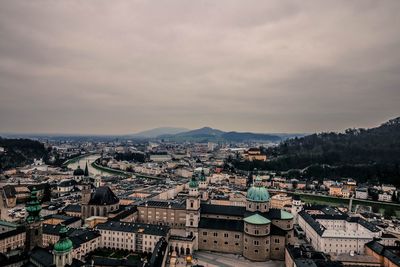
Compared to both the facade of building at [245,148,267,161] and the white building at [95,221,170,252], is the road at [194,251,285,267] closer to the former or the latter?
the white building at [95,221,170,252]

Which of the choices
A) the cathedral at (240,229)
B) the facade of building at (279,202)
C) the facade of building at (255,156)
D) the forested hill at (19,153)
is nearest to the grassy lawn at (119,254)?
the cathedral at (240,229)

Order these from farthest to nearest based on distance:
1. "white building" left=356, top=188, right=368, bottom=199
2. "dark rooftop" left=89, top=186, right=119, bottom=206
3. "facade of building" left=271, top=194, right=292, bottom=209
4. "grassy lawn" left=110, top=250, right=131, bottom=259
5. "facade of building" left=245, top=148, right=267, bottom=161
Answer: "facade of building" left=245, top=148, right=267, bottom=161 → "white building" left=356, top=188, right=368, bottom=199 → "facade of building" left=271, top=194, right=292, bottom=209 → "dark rooftop" left=89, top=186, right=119, bottom=206 → "grassy lawn" left=110, top=250, right=131, bottom=259

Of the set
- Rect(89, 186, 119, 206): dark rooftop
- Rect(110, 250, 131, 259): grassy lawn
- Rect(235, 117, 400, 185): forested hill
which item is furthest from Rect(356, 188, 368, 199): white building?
Answer: Rect(110, 250, 131, 259): grassy lawn

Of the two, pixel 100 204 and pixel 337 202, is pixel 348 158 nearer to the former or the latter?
pixel 337 202

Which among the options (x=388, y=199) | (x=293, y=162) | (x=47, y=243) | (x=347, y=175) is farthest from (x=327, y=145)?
(x=47, y=243)

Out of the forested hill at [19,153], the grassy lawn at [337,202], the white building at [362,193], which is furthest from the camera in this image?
the forested hill at [19,153]

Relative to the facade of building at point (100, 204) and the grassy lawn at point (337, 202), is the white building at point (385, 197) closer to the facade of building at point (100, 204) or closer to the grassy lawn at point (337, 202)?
the grassy lawn at point (337, 202)
